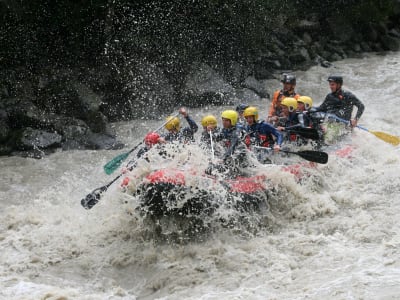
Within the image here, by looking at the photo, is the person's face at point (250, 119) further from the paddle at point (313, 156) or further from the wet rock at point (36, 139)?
the wet rock at point (36, 139)

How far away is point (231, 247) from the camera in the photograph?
7051mm

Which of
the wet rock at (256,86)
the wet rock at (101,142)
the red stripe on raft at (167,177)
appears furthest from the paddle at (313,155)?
the wet rock at (256,86)

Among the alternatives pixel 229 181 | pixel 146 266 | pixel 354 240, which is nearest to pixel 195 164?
pixel 229 181

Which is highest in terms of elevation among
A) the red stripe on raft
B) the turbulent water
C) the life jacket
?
the red stripe on raft

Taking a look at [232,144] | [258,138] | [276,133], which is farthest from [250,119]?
[232,144]

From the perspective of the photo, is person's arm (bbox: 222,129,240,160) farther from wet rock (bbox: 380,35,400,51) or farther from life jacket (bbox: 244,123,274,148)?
wet rock (bbox: 380,35,400,51)

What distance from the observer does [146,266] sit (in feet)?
22.7

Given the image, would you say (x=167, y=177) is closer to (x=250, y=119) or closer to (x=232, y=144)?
(x=232, y=144)

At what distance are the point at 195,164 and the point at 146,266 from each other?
146 cm

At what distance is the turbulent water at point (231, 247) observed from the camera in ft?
20.2

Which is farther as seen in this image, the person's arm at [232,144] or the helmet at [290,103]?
the helmet at [290,103]

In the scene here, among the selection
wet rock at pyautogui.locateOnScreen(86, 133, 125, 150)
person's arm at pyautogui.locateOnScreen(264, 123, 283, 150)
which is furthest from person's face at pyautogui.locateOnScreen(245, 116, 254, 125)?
wet rock at pyautogui.locateOnScreen(86, 133, 125, 150)

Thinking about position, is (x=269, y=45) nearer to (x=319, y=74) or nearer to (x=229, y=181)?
(x=319, y=74)

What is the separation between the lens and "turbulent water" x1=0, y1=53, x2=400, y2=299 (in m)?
6.16
